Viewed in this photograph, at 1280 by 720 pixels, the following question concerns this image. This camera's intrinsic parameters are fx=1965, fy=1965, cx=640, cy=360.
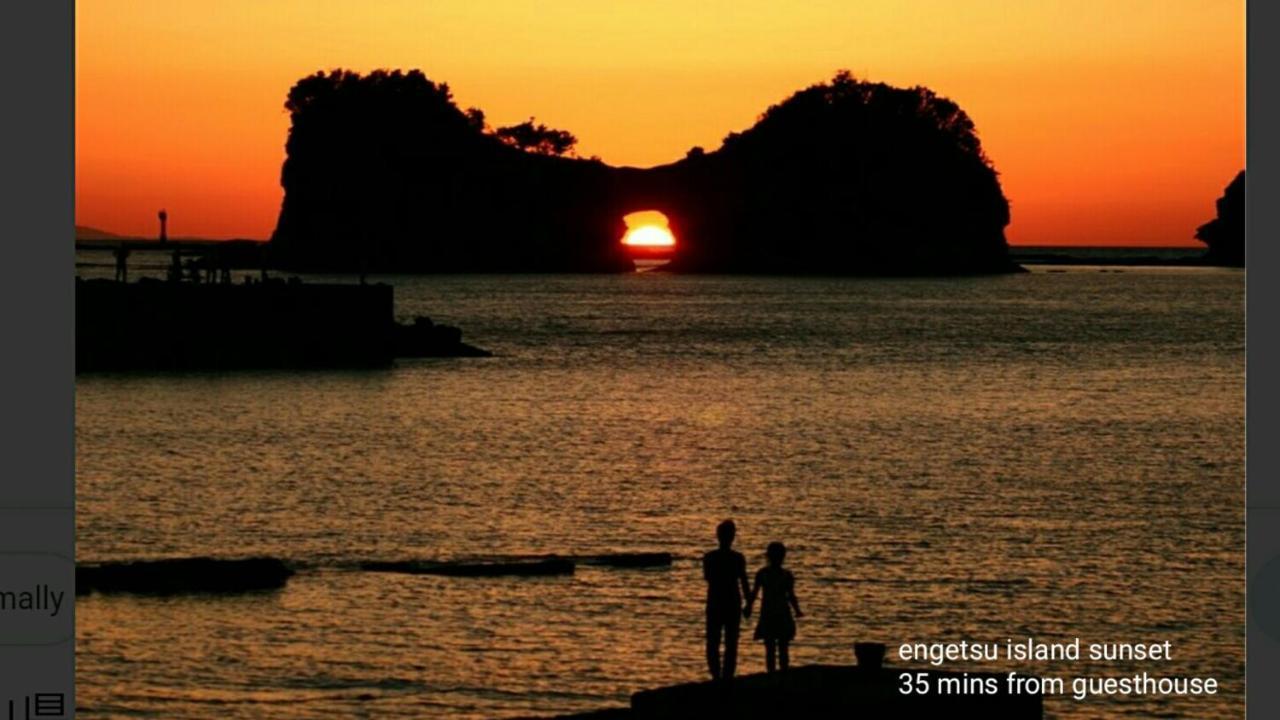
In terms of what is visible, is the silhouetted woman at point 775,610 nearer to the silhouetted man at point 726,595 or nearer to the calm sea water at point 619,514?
the silhouetted man at point 726,595

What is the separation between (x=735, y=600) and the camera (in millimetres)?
15008

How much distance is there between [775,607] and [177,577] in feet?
37.9

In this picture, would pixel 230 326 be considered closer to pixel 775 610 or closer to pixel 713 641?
pixel 713 641

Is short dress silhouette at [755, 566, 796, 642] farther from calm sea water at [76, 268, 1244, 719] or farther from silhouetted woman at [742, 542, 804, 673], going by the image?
calm sea water at [76, 268, 1244, 719]

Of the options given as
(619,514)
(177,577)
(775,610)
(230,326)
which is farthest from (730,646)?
(230,326)

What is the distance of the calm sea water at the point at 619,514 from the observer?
2164cm

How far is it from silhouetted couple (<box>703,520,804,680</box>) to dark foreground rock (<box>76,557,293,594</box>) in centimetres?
1114

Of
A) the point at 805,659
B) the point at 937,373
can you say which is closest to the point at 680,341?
the point at 937,373

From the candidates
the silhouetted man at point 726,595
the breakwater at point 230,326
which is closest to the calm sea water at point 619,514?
the breakwater at point 230,326

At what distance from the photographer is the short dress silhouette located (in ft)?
49.9

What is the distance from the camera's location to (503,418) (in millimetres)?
55062

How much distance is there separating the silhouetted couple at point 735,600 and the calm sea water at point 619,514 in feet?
15.6

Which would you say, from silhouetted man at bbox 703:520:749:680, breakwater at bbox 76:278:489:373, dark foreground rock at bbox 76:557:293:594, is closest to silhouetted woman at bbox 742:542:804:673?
silhouetted man at bbox 703:520:749:680

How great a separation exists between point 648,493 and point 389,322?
3779 centimetres
